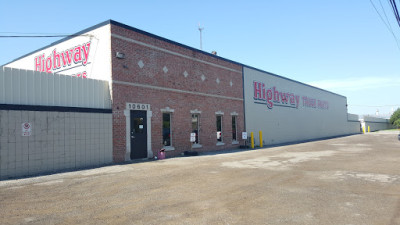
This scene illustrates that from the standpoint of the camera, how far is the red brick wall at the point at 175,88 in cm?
1360

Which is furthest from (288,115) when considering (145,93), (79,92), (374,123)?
(374,123)

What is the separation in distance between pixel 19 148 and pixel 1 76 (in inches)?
105

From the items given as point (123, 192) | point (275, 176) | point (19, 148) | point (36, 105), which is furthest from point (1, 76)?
point (275, 176)

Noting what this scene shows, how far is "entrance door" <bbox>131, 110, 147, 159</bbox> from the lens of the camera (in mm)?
13945

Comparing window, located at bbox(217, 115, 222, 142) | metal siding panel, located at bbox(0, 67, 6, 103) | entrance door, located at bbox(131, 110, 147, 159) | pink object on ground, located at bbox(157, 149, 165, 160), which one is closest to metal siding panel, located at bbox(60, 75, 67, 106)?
metal siding panel, located at bbox(0, 67, 6, 103)

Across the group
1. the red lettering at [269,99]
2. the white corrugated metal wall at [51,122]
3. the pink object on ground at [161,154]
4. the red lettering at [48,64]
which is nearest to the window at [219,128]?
the pink object on ground at [161,154]

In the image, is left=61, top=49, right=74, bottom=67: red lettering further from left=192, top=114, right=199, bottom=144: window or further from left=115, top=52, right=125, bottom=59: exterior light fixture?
left=192, top=114, right=199, bottom=144: window

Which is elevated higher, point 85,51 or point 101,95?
point 85,51

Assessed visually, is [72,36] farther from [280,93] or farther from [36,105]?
[280,93]

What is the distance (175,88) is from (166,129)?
2646mm

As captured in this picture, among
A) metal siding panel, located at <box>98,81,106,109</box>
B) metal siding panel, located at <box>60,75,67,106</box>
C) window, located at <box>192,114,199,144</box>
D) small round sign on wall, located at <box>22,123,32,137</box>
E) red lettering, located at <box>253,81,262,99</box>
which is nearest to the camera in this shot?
small round sign on wall, located at <box>22,123,32,137</box>

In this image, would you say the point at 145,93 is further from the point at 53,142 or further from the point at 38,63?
the point at 38,63

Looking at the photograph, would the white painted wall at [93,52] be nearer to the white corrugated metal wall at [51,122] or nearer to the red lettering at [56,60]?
the red lettering at [56,60]

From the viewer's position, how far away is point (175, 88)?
1694 centimetres
